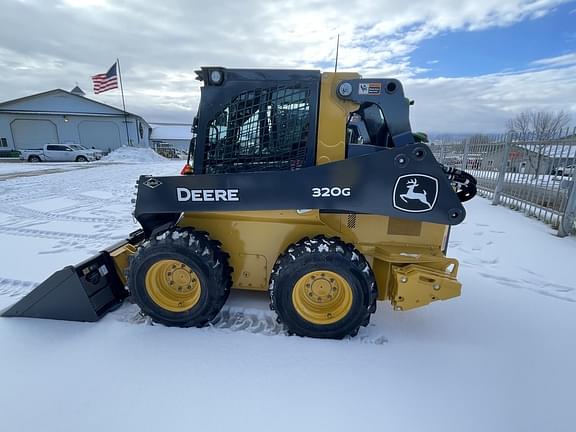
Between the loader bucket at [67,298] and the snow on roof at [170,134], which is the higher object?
the snow on roof at [170,134]

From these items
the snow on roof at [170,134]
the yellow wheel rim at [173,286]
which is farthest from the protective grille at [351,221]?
the snow on roof at [170,134]

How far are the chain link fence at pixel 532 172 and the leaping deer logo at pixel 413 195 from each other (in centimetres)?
503

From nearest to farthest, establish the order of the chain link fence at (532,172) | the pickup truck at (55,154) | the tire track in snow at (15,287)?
the tire track in snow at (15,287)
the chain link fence at (532,172)
the pickup truck at (55,154)

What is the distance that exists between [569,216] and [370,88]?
5.51 m

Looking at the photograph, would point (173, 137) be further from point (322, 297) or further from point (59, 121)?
point (322, 297)

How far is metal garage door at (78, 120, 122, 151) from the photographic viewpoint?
3181 centimetres

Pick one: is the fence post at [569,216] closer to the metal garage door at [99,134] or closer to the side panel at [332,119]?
the side panel at [332,119]

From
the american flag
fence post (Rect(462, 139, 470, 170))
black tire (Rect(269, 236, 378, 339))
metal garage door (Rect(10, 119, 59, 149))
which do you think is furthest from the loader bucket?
metal garage door (Rect(10, 119, 59, 149))

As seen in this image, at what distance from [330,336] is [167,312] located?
1492mm

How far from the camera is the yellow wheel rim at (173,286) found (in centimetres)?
289

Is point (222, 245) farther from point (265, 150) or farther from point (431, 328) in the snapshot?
point (431, 328)

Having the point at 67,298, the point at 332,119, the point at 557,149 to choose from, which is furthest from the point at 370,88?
the point at 557,149

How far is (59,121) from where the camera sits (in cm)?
3056

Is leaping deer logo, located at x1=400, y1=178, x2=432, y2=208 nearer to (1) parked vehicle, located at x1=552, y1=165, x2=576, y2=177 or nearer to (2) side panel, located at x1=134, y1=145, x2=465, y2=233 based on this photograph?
(2) side panel, located at x1=134, y1=145, x2=465, y2=233
